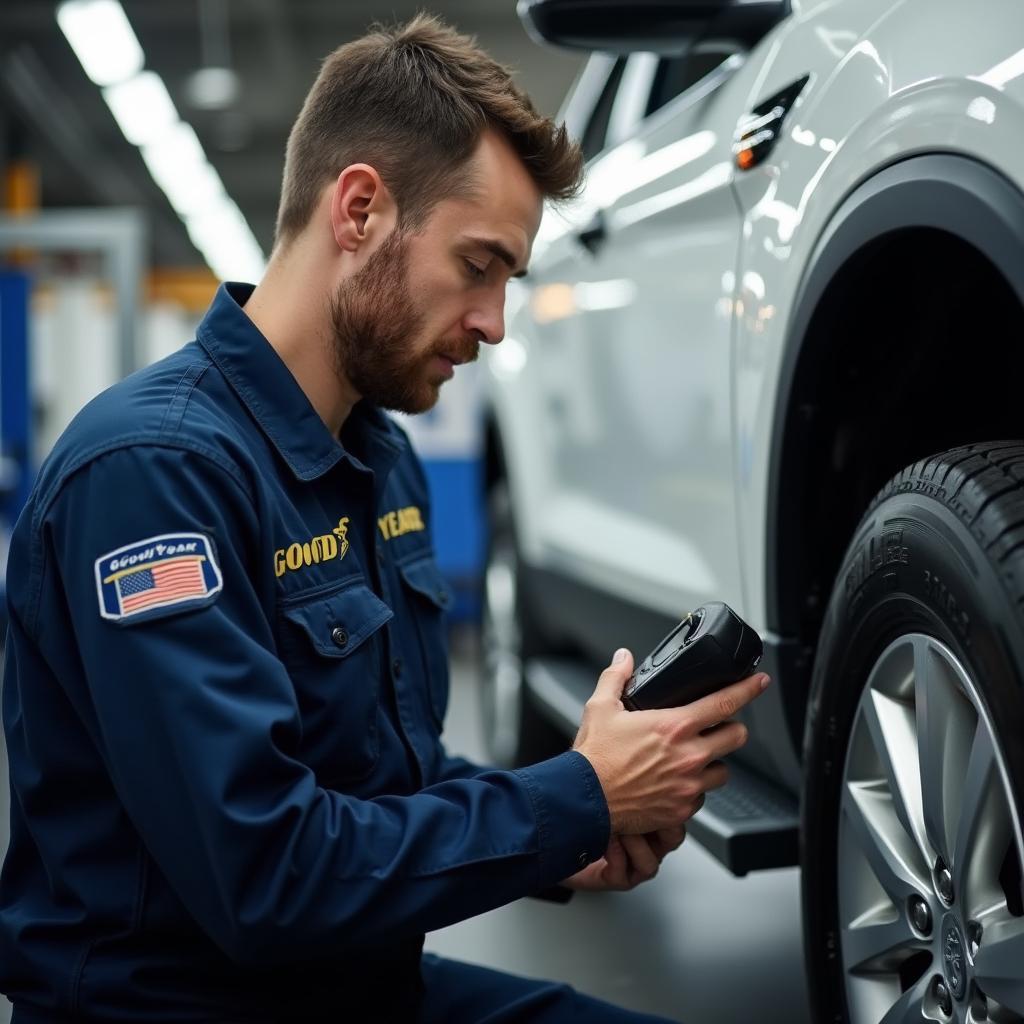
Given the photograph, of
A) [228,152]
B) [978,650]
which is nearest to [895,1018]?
[978,650]

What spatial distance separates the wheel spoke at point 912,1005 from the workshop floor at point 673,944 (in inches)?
30.8

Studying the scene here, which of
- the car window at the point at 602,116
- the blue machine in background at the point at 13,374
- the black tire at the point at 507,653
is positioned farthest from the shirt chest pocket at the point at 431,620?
the blue machine in background at the point at 13,374

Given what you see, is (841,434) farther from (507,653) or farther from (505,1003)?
(507,653)

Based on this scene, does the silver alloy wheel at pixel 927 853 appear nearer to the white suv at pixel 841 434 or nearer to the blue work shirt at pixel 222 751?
the white suv at pixel 841 434

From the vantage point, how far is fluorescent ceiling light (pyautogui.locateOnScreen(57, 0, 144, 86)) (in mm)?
8227

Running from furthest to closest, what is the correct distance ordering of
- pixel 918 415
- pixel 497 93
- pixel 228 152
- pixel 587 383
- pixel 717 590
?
1. pixel 228 152
2. pixel 587 383
3. pixel 717 590
4. pixel 918 415
5. pixel 497 93

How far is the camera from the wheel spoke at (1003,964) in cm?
93

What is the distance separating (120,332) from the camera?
22.5ft

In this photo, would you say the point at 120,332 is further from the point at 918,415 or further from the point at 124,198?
the point at 124,198

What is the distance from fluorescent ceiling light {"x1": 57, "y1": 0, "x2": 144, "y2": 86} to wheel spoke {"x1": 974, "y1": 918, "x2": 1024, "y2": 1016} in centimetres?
836

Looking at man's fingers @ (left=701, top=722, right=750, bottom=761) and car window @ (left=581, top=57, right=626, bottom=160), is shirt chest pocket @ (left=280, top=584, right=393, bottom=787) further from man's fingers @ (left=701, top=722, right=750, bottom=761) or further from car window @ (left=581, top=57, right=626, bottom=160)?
car window @ (left=581, top=57, right=626, bottom=160)

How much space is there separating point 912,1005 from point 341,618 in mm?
573

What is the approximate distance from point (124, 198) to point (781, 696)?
16.3 m

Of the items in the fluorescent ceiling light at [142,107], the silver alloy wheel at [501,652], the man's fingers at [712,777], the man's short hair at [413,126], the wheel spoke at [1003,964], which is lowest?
the silver alloy wheel at [501,652]
